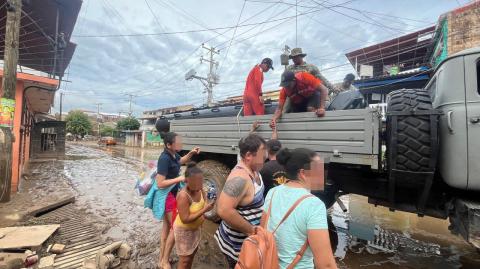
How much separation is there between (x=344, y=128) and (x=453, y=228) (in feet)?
4.98

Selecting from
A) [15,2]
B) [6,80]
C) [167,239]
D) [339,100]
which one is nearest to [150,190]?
[167,239]

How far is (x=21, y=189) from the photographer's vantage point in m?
7.66

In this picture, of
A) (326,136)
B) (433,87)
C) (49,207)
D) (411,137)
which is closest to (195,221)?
(326,136)

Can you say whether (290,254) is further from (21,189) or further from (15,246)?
(21,189)

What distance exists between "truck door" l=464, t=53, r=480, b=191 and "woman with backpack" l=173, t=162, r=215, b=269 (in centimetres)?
249

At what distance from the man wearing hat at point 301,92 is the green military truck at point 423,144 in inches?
20.6

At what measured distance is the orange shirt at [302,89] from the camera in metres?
4.05

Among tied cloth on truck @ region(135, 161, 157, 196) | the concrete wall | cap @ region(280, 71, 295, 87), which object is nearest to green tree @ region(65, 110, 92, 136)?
the concrete wall

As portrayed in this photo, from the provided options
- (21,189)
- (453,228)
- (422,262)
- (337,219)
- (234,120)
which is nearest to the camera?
(453,228)

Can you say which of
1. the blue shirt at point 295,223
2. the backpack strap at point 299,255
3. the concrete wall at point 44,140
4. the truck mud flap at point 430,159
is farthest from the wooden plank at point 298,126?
the concrete wall at point 44,140

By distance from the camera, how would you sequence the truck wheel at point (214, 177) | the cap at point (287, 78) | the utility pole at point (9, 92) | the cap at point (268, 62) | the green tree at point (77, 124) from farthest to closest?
the green tree at point (77, 124) < the utility pole at point (9, 92) < the cap at point (268, 62) < the truck wheel at point (214, 177) < the cap at point (287, 78)

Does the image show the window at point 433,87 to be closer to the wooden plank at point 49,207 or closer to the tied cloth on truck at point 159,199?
the tied cloth on truck at point 159,199

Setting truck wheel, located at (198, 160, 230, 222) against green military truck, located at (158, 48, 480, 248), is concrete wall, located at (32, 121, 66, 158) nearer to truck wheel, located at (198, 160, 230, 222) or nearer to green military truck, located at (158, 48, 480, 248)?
truck wheel, located at (198, 160, 230, 222)

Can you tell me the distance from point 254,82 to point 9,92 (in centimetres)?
531
